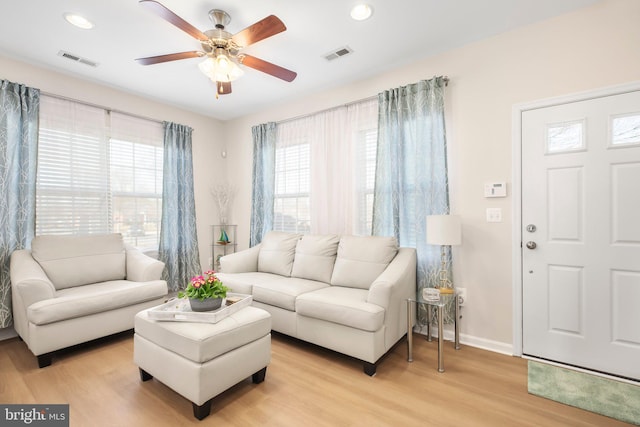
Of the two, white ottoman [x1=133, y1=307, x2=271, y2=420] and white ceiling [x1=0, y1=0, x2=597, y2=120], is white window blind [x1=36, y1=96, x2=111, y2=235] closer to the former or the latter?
white ceiling [x1=0, y1=0, x2=597, y2=120]

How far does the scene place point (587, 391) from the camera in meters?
1.97

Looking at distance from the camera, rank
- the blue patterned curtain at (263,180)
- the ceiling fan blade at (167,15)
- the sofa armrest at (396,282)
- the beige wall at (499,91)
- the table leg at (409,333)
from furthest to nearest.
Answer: the blue patterned curtain at (263,180) → the table leg at (409,333) → the sofa armrest at (396,282) → the beige wall at (499,91) → the ceiling fan blade at (167,15)

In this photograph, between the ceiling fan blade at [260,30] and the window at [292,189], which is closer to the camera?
the ceiling fan blade at [260,30]

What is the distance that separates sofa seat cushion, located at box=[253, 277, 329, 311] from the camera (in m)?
2.70

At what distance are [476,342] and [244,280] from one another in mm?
2315

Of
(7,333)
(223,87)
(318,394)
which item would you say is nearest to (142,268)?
(7,333)

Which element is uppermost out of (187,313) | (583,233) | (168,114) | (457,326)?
(168,114)

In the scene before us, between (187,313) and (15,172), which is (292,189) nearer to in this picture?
(187,313)

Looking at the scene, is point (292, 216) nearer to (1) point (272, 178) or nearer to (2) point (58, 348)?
(1) point (272, 178)

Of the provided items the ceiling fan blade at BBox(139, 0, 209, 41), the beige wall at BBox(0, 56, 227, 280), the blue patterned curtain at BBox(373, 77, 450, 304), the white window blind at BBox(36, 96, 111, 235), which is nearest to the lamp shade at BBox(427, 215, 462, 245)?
the blue patterned curtain at BBox(373, 77, 450, 304)

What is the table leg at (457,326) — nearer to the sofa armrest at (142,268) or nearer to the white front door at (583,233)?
the white front door at (583,233)

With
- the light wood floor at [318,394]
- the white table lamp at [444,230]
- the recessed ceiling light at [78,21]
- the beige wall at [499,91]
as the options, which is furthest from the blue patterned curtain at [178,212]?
the white table lamp at [444,230]

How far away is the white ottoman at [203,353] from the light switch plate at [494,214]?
2065 millimetres

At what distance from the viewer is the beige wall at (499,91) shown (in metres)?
2.17
